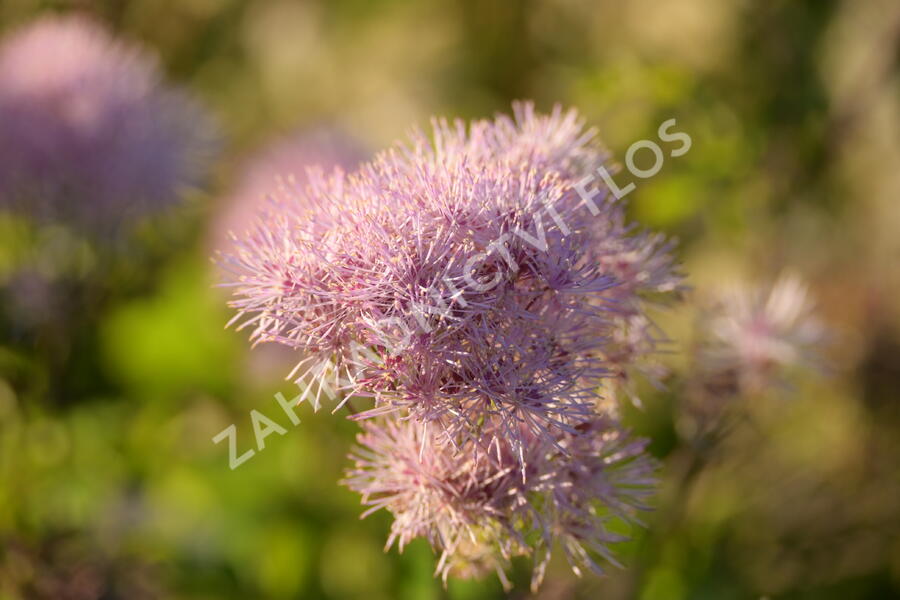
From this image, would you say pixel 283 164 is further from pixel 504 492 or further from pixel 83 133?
pixel 504 492

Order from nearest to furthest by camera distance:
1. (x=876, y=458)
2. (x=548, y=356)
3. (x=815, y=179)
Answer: (x=548, y=356) < (x=815, y=179) < (x=876, y=458)

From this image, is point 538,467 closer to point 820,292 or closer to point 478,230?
point 478,230

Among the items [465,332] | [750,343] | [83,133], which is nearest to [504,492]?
[465,332]

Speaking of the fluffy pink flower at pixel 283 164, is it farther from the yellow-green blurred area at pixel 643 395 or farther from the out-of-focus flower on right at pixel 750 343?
the out-of-focus flower on right at pixel 750 343

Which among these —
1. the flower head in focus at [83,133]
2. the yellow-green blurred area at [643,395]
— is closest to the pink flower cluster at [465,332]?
the yellow-green blurred area at [643,395]

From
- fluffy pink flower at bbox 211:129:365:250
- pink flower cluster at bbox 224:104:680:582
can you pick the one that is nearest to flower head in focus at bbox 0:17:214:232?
fluffy pink flower at bbox 211:129:365:250

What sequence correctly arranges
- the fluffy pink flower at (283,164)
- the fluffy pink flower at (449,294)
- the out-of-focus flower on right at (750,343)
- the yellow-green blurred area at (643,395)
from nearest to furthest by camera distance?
the fluffy pink flower at (449,294), the out-of-focus flower on right at (750,343), the yellow-green blurred area at (643,395), the fluffy pink flower at (283,164)

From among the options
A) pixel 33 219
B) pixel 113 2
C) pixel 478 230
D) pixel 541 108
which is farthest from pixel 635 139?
pixel 113 2
